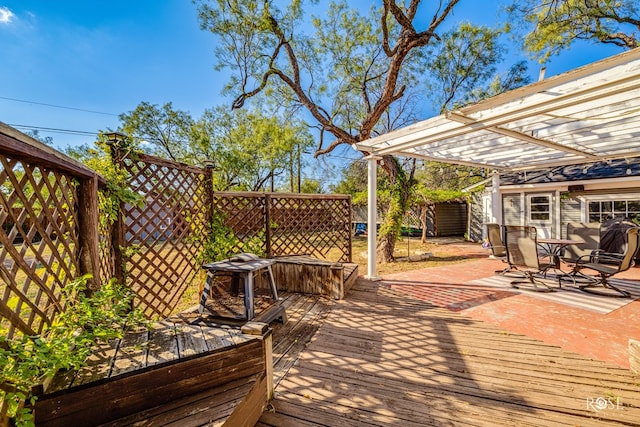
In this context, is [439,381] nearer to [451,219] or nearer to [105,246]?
[105,246]

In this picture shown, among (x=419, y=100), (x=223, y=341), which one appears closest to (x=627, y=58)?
(x=223, y=341)

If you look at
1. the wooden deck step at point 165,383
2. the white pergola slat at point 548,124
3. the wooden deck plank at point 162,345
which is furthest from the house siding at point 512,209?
the wooden deck plank at point 162,345

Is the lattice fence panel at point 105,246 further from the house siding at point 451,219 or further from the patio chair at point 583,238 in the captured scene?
the house siding at point 451,219

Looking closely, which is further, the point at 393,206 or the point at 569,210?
the point at 569,210

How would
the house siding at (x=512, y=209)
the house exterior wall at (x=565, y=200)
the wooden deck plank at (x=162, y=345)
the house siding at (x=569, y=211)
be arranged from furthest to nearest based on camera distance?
1. the house siding at (x=512, y=209)
2. the house siding at (x=569, y=211)
3. the house exterior wall at (x=565, y=200)
4. the wooden deck plank at (x=162, y=345)

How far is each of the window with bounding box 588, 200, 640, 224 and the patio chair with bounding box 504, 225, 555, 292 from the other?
14.0 ft

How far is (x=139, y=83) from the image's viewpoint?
11242 millimetres

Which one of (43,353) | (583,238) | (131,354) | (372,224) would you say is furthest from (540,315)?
(43,353)

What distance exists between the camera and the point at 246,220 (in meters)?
4.34

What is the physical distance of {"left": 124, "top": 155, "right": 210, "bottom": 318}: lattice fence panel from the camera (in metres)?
2.69

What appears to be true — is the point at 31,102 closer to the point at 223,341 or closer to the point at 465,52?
the point at 223,341

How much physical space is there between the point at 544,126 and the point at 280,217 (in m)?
4.39

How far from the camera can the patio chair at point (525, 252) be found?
3986 mm

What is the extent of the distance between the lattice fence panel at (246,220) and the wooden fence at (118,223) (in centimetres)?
2
